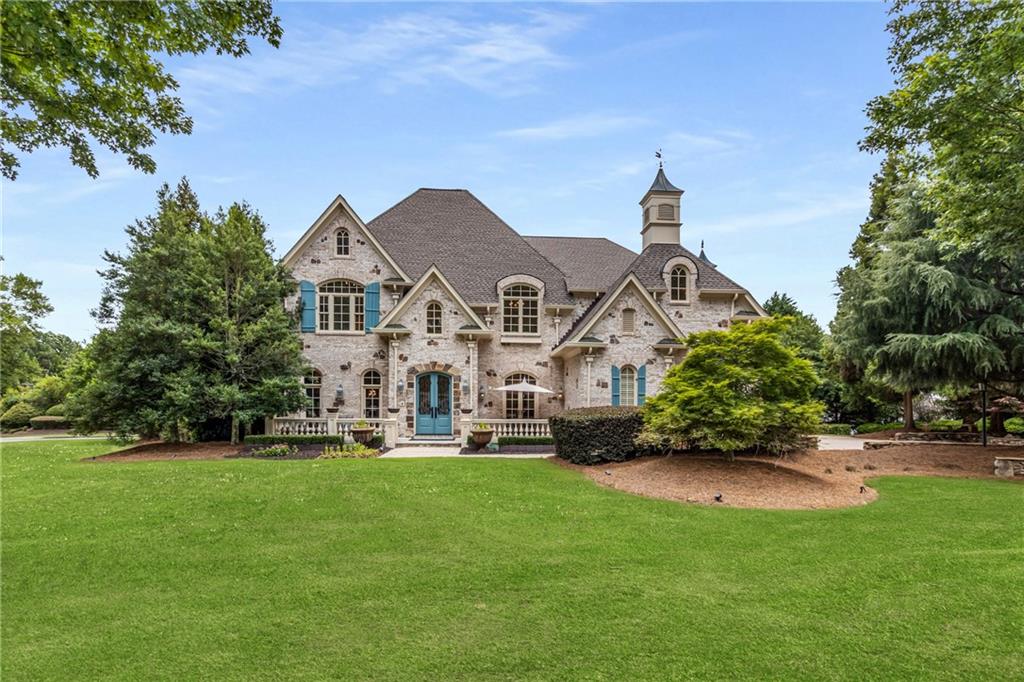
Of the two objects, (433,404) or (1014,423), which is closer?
(433,404)

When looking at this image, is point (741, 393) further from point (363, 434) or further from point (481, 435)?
point (363, 434)

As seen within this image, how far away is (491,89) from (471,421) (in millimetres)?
12050

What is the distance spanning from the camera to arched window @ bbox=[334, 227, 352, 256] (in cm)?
2375

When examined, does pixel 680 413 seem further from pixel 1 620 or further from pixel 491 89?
pixel 1 620

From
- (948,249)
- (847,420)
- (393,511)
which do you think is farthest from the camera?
(847,420)

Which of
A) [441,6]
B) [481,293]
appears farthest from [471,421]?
[441,6]

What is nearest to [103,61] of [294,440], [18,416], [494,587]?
[494,587]

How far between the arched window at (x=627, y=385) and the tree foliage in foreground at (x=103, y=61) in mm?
18260

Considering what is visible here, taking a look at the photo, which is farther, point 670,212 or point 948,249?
point 670,212

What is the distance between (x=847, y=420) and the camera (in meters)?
36.2

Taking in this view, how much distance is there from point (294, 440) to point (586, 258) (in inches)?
678

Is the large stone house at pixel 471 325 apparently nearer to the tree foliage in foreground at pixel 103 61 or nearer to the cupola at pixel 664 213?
the cupola at pixel 664 213

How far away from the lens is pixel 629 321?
22547 millimetres

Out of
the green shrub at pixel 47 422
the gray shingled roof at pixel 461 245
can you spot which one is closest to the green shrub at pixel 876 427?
the gray shingled roof at pixel 461 245
